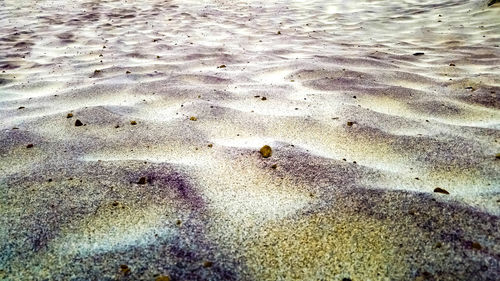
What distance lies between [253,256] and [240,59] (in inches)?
99.9

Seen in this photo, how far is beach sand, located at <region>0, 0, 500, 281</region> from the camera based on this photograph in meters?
1.01

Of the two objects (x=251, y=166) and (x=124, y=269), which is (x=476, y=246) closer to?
(x=251, y=166)

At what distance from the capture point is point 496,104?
6.79 ft

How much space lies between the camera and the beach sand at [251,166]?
1008 mm

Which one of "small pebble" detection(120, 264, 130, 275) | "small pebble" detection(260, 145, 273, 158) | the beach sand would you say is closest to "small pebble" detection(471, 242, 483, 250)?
the beach sand

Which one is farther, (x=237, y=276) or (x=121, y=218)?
(x=121, y=218)

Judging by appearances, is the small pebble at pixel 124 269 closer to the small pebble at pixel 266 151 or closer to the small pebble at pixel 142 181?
the small pebble at pixel 142 181

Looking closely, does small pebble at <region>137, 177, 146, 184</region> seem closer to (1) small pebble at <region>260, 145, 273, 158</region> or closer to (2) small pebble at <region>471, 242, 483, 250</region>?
(1) small pebble at <region>260, 145, 273, 158</region>

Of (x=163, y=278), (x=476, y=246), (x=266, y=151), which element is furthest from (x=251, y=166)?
(x=476, y=246)

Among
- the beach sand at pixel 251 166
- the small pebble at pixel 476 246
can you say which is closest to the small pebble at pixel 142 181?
the beach sand at pixel 251 166

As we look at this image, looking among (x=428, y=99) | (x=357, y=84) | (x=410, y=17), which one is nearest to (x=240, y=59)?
(x=357, y=84)

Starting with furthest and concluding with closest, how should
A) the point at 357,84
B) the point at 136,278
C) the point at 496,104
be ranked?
the point at 357,84 → the point at 496,104 → the point at 136,278

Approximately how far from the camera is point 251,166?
4.87 ft

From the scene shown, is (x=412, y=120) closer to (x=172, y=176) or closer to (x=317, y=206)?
(x=317, y=206)
